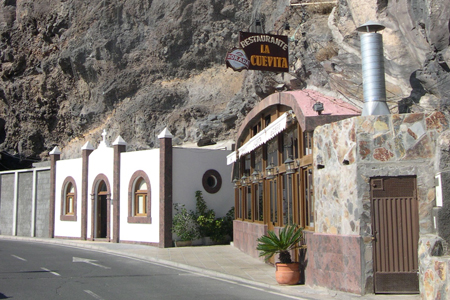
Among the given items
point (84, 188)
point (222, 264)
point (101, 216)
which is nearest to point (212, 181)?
point (101, 216)

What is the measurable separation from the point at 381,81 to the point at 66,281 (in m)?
9.08

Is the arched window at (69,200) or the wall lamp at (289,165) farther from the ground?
the wall lamp at (289,165)

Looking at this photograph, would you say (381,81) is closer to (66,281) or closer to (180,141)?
(66,281)

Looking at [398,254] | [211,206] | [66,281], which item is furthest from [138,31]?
[398,254]

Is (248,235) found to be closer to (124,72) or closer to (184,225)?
(184,225)

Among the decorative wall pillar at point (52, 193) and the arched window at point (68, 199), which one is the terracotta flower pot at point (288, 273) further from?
the decorative wall pillar at point (52, 193)

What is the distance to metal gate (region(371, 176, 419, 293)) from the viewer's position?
10.1m

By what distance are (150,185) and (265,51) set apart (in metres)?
9.66

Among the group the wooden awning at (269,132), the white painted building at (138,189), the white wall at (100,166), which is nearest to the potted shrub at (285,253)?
the wooden awning at (269,132)

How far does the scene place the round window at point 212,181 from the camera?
2447cm

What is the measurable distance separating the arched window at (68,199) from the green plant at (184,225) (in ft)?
26.8

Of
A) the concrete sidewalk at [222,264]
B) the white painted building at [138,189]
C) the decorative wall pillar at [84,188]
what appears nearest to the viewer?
the concrete sidewalk at [222,264]

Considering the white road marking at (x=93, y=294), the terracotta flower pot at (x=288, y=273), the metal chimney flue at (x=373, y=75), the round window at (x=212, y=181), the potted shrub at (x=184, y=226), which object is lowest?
the white road marking at (x=93, y=294)

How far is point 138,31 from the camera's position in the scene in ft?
149
